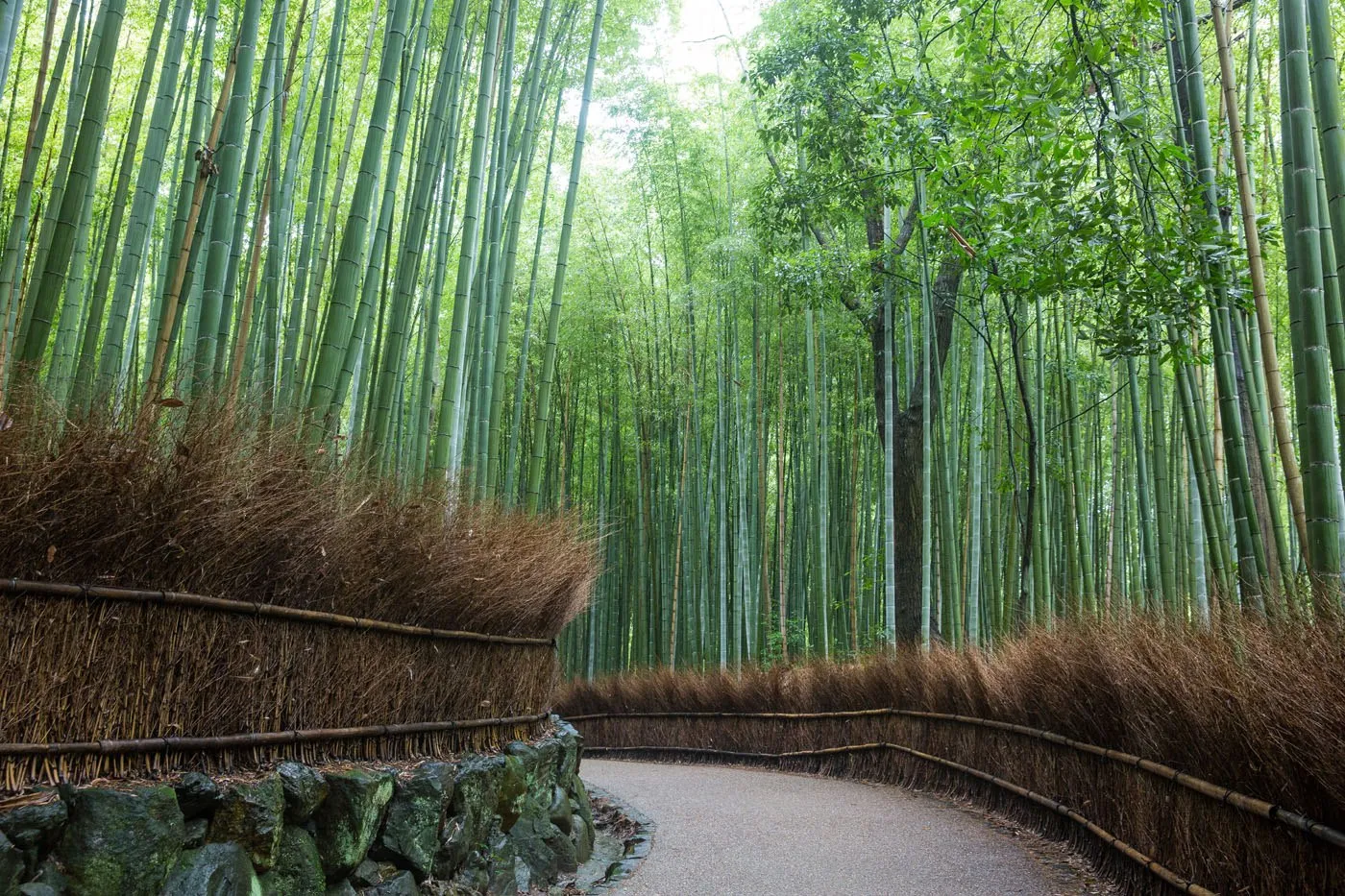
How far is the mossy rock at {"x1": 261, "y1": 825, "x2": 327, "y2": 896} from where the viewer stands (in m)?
A: 2.14

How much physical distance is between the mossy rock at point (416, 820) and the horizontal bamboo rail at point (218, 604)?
1.41ft

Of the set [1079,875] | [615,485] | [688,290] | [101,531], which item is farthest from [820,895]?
[615,485]

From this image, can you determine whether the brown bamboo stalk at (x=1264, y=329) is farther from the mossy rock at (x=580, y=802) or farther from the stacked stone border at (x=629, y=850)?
the mossy rock at (x=580, y=802)

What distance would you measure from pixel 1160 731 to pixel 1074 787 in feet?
3.24

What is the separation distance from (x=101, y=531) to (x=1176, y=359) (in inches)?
132

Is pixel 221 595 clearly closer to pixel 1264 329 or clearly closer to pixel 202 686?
pixel 202 686

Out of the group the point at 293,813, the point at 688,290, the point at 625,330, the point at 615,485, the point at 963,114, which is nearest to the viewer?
the point at 293,813

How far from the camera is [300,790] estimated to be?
7.55ft

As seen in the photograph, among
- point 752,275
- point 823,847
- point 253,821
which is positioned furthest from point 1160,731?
point 752,275

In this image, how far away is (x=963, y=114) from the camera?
384cm

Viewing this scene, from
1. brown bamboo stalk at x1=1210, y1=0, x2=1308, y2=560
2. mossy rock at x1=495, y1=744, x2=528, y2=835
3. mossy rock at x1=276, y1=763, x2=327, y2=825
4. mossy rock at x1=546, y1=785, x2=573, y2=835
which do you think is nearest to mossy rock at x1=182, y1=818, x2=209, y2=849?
mossy rock at x1=276, y1=763, x2=327, y2=825

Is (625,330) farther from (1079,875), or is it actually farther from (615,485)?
(1079,875)

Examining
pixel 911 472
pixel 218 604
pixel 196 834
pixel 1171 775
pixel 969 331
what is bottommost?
pixel 196 834

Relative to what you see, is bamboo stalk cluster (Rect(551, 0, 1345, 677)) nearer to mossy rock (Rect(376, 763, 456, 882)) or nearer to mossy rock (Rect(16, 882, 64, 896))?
mossy rock (Rect(376, 763, 456, 882))
